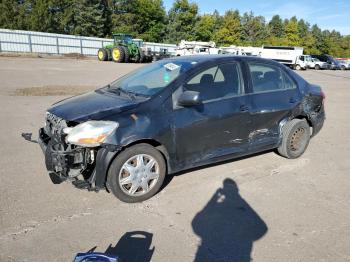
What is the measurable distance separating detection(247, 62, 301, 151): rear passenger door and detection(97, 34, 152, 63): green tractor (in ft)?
85.2

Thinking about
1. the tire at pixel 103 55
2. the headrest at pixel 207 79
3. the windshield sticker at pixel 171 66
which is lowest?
the tire at pixel 103 55

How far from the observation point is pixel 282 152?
228 inches

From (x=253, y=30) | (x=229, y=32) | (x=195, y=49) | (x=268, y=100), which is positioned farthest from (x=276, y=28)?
(x=268, y=100)

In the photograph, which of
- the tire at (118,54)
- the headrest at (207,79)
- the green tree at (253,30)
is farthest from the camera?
the green tree at (253,30)

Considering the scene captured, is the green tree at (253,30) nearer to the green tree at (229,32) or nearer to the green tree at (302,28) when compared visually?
the green tree at (229,32)

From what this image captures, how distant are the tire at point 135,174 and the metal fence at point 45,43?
1404 inches

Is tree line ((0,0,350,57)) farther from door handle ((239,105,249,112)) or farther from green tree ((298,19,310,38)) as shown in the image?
door handle ((239,105,249,112))

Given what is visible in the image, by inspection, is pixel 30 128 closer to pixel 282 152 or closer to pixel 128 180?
pixel 128 180

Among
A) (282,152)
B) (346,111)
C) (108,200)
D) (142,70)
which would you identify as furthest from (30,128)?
(346,111)

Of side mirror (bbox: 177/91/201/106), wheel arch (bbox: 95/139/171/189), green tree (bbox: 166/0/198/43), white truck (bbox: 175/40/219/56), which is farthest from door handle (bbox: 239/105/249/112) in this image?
green tree (bbox: 166/0/198/43)

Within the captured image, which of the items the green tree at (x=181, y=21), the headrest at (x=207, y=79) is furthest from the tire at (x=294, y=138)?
the green tree at (x=181, y=21)

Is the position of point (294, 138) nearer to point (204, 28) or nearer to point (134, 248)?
point (134, 248)

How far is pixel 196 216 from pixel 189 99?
4.49ft

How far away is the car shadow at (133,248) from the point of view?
3.11 metres
